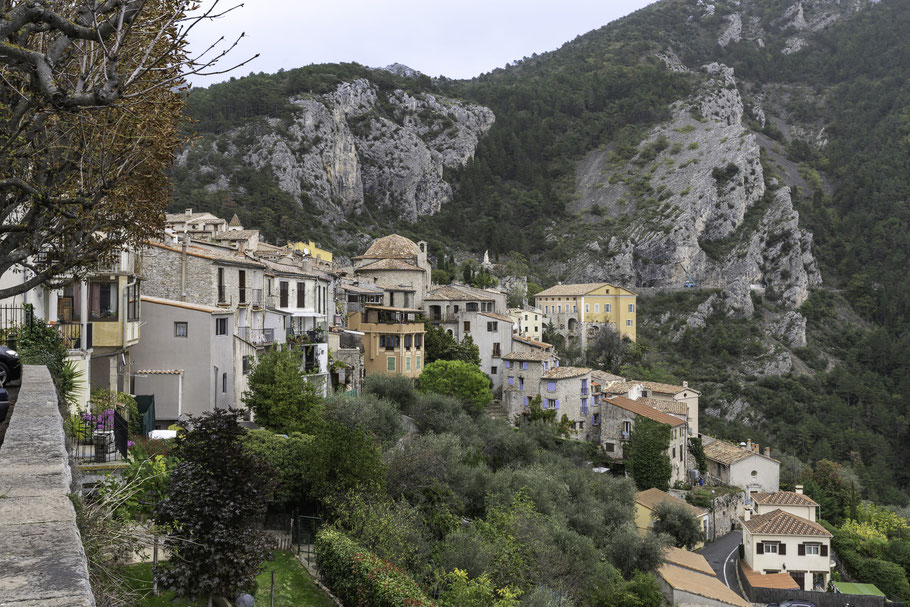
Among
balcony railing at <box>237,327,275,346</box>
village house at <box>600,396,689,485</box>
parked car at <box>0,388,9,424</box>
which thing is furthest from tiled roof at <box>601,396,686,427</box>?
parked car at <box>0,388,9,424</box>

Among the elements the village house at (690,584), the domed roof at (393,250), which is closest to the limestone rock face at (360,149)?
the domed roof at (393,250)

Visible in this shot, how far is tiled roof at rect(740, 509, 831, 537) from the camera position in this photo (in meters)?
44.8

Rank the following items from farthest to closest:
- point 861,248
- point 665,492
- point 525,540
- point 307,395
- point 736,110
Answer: point 736,110, point 861,248, point 665,492, point 307,395, point 525,540

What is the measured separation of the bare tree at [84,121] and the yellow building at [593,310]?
91.8 meters

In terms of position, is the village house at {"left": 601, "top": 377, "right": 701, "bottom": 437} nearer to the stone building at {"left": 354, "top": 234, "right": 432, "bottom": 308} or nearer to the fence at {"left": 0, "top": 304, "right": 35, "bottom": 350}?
the stone building at {"left": 354, "top": 234, "right": 432, "bottom": 308}

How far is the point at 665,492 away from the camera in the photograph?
48656 millimetres

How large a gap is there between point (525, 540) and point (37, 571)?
25.0 meters

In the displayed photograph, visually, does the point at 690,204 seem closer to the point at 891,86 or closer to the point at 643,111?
the point at 643,111

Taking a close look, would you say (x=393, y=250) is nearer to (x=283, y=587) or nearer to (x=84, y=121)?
(x=283, y=587)

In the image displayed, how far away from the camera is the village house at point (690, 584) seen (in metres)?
→ 34.4

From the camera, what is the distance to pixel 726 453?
59656 mm

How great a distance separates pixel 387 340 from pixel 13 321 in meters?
33.3

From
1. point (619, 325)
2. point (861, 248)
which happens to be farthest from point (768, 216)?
point (619, 325)

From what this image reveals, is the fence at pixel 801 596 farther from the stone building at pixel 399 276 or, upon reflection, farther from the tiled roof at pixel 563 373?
the stone building at pixel 399 276
